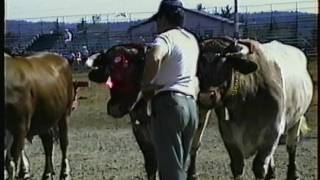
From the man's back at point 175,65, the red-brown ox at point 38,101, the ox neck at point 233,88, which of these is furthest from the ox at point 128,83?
the ox neck at point 233,88

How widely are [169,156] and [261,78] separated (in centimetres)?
284

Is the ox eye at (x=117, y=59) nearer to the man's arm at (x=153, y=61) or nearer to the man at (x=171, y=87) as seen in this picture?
the man at (x=171, y=87)

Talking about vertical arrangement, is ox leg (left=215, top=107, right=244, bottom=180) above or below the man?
below

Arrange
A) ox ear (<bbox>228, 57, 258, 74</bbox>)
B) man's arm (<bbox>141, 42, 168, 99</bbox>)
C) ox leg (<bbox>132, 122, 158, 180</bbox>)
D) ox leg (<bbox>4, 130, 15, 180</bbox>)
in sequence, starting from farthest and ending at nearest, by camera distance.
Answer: ox leg (<bbox>132, 122, 158, 180</bbox>), ox ear (<bbox>228, 57, 258, 74</bbox>), ox leg (<bbox>4, 130, 15, 180</bbox>), man's arm (<bbox>141, 42, 168, 99</bbox>)

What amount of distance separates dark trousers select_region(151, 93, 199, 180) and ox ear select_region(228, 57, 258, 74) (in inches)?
84.2

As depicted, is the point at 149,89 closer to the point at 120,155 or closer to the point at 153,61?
the point at 153,61

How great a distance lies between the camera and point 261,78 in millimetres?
9109

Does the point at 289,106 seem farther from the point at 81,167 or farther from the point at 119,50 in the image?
the point at 81,167

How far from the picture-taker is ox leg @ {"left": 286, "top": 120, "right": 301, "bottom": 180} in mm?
10844

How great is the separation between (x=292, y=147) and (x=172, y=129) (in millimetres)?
4941

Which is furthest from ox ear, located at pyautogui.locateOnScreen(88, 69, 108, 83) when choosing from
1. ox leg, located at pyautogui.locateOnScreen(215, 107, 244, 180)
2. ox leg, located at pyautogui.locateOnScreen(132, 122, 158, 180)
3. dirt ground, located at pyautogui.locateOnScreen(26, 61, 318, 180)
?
dirt ground, located at pyautogui.locateOnScreen(26, 61, 318, 180)

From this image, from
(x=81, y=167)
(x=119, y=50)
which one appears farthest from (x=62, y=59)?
(x=119, y=50)

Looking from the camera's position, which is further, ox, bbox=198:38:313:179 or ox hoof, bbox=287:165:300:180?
ox hoof, bbox=287:165:300:180

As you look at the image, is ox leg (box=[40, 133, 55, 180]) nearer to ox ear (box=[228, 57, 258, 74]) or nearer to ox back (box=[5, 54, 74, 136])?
ox back (box=[5, 54, 74, 136])
